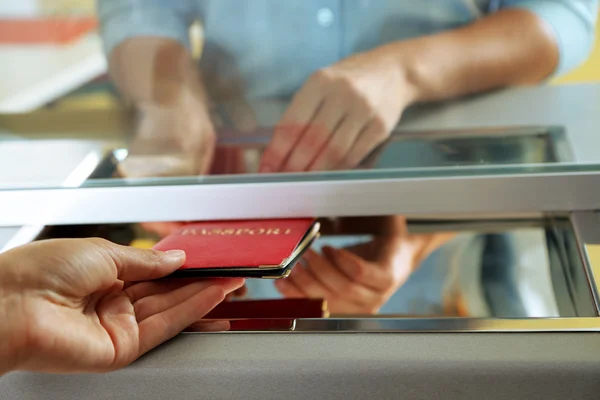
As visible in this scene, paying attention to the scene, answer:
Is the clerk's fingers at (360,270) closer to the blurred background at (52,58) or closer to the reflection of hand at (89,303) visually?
the reflection of hand at (89,303)

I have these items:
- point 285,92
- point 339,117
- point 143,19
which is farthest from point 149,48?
point 339,117

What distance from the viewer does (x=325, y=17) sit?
0.73 m

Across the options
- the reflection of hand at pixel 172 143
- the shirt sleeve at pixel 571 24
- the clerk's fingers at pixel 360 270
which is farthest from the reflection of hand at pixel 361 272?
the shirt sleeve at pixel 571 24

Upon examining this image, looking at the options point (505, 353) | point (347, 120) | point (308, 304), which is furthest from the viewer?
point (347, 120)

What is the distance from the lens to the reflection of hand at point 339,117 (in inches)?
24.8

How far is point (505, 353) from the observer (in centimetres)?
44

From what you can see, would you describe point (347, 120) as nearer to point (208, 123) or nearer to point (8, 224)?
point (208, 123)

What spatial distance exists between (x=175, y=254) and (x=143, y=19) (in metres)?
0.37

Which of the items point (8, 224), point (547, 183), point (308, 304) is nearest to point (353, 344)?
point (308, 304)

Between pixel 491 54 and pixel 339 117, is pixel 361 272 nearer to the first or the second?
pixel 339 117

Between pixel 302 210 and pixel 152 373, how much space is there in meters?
0.21

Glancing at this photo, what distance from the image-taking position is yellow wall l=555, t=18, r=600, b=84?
71 centimetres

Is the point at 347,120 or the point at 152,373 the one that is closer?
the point at 152,373

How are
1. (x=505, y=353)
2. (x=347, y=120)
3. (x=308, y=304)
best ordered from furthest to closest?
(x=347, y=120)
(x=308, y=304)
(x=505, y=353)
